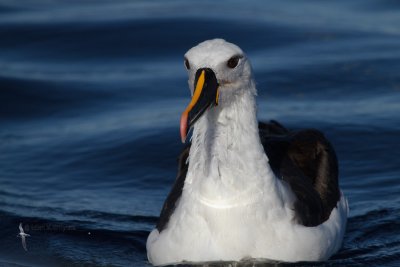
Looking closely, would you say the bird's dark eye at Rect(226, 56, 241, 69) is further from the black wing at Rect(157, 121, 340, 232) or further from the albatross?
the black wing at Rect(157, 121, 340, 232)

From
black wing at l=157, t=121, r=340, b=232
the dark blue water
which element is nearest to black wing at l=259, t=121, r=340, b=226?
black wing at l=157, t=121, r=340, b=232

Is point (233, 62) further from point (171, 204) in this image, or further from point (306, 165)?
point (306, 165)

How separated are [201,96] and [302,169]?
8.46 ft

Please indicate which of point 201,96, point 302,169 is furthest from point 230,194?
point 302,169

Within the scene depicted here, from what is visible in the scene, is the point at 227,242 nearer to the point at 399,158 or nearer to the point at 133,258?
the point at 133,258

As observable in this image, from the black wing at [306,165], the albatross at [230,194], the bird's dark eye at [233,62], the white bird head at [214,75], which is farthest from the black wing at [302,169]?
the bird's dark eye at [233,62]

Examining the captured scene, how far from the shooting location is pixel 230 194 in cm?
782

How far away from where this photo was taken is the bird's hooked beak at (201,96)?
7.07m

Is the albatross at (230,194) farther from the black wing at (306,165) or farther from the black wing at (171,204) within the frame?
the black wing at (306,165)

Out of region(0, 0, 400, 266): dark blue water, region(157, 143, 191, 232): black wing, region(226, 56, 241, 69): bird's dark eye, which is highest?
region(226, 56, 241, 69): bird's dark eye

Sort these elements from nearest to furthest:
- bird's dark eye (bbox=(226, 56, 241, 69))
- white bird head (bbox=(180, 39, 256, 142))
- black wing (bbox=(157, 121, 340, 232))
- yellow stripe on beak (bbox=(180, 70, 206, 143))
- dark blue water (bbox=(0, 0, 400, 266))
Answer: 1. yellow stripe on beak (bbox=(180, 70, 206, 143))
2. white bird head (bbox=(180, 39, 256, 142))
3. bird's dark eye (bbox=(226, 56, 241, 69))
4. black wing (bbox=(157, 121, 340, 232))
5. dark blue water (bbox=(0, 0, 400, 266))

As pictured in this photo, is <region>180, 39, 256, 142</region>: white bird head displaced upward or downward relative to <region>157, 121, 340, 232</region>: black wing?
upward

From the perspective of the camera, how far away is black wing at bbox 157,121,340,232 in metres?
8.54

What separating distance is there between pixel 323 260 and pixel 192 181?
1.29 meters
